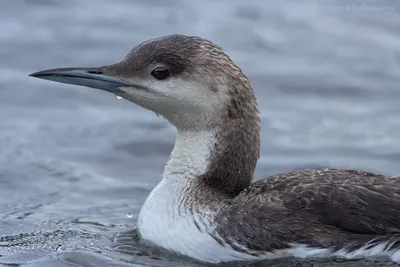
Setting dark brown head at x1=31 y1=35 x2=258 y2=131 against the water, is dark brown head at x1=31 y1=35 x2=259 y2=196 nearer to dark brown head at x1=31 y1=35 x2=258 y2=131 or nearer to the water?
dark brown head at x1=31 y1=35 x2=258 y2=131

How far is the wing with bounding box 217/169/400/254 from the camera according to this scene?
8789mm

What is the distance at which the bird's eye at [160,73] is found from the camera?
9227mm

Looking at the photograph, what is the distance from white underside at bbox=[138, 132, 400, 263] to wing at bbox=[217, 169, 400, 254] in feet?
0.25

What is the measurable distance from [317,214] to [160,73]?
4.73 feet

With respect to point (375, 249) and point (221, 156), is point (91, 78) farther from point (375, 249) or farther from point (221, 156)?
point (375, 249)

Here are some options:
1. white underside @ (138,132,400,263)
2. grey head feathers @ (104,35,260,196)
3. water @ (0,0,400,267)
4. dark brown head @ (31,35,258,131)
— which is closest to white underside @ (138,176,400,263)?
white underside @ (138,132,400,263)

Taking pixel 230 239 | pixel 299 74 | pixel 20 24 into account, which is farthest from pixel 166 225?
pixel 20 24

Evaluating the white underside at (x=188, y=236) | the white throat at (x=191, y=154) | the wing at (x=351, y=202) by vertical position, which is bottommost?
the white underside at (x=188, y=236)

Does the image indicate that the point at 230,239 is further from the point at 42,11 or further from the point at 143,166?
the point at 42,11

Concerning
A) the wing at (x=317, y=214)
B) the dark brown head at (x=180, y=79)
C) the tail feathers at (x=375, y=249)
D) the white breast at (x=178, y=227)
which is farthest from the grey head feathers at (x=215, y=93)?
the tail feathers at (x=375, y=249)

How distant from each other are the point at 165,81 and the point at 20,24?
→ 19.0 feet

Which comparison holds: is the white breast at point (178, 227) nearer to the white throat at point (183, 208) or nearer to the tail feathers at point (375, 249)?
the white throat at point (183, 208)

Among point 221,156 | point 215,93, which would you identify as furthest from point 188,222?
point 215,93

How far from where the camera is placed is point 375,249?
8.80 m
